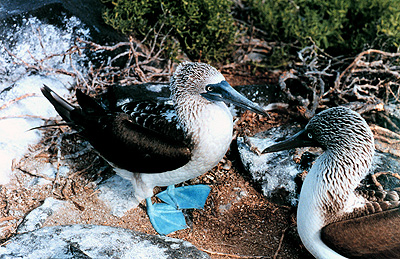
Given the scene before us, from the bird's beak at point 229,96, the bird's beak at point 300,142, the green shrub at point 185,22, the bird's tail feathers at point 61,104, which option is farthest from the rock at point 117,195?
the green shrub at point 185,22

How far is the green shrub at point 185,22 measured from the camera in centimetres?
520

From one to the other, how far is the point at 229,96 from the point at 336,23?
9.08ft

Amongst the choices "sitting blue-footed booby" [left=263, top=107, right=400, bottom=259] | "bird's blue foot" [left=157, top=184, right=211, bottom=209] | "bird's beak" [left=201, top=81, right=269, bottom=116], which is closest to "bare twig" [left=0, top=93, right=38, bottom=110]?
"bird's blue foot" [left=157, top=184, right=211, bottom=209]

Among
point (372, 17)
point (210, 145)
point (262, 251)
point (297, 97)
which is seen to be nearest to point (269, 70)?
point (297, 97)

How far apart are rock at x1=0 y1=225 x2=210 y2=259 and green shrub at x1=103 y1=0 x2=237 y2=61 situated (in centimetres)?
296

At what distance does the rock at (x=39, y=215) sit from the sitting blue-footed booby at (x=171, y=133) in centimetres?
67

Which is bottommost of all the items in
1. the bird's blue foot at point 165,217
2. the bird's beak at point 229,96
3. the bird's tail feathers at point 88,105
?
the bird's blue foot at point 165,217

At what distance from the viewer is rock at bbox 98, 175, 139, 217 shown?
3877 millimetres

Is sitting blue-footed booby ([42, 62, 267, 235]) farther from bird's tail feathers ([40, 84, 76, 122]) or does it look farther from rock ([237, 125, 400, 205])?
rock ([237, 125, 400, 205])

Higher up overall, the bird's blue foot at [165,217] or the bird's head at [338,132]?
the bird's head at [338,132]

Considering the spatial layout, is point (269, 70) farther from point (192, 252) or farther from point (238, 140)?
point (192, 252)

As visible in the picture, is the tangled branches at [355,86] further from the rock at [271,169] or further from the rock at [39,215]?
the rock at [39,215]

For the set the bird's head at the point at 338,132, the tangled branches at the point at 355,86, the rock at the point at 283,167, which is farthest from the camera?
the tangled branches at the point at 355,86

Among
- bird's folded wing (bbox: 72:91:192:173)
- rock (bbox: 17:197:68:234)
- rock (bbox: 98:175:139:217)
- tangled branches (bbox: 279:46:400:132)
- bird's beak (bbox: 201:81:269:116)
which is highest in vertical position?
bird's beak (bbox: 201:81:269:116)
